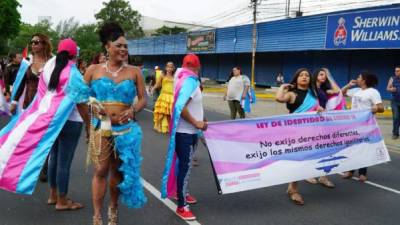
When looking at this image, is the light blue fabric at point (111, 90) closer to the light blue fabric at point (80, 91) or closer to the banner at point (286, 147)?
the light blue fabric at point (80, 91)

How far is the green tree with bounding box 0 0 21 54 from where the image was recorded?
4438 centimetres

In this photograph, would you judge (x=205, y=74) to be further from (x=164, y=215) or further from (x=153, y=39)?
(x=164, y=215)

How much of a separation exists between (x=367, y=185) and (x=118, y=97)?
4409mm

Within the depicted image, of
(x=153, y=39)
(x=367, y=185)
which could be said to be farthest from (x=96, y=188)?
(x=153, y=39)

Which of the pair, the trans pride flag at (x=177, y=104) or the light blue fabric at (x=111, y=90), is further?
the trans pride flag at (x=177, y=104)

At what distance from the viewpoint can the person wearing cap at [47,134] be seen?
4707mm

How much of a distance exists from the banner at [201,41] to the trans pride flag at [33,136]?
34.0 m

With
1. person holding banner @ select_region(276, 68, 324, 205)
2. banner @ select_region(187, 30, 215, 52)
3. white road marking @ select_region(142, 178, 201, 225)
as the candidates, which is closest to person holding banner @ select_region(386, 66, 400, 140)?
person holding banner @ select_region(276, 68, 324, 205)

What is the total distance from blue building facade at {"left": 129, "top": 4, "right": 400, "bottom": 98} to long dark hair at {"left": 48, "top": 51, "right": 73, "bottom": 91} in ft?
59.9

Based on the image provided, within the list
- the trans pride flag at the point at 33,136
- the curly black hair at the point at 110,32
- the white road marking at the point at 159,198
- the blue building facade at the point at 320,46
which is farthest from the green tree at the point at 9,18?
the curly black hair at the point at 110,32

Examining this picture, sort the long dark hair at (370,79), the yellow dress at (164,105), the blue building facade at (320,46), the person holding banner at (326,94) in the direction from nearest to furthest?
the person holding banner at (326,94)
the long dark hair at (370,79)
the yellow dress at (164,105)
the blue building facade at (320,46)

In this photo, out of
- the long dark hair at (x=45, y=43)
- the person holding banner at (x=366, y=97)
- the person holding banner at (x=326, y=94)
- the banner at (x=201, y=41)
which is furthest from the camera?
the banner at (x=201, y=41)

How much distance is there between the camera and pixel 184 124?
4855mm

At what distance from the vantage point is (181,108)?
475cm
